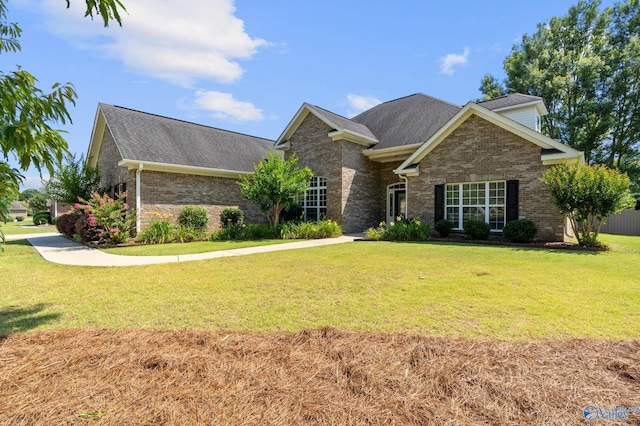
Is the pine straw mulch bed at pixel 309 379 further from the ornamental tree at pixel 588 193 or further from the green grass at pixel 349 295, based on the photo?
the ornamental tree at pixel 588 193

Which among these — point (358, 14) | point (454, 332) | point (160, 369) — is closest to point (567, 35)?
point (358, 14)

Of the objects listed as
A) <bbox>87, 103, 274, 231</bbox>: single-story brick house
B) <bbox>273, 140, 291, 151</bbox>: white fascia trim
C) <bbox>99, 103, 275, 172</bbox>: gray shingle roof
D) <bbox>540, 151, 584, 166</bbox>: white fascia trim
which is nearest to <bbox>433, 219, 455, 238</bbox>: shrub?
<bbox>540, 151, 584, 166</bbox>: white fascia trim

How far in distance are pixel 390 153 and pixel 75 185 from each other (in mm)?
17376

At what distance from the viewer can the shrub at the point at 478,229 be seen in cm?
1307

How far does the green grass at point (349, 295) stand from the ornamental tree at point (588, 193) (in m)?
2.38

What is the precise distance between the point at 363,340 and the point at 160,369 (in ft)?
6.77

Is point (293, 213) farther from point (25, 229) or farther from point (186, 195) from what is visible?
point (25, 229)

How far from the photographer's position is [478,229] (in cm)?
1312

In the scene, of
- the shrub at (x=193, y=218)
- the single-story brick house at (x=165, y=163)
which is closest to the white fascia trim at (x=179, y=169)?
the single-story brick house at (x=165, y=163)

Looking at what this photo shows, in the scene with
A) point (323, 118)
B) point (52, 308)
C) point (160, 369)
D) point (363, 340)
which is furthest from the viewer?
point (323, 118)

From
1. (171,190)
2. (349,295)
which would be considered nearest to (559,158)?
(349,295)

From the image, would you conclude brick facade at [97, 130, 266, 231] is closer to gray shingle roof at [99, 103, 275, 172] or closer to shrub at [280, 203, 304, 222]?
gray shingle roof at [99, 103, 275, 172]

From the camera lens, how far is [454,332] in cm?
389

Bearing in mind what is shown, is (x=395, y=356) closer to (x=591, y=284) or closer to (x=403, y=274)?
(x=403, y=274)
